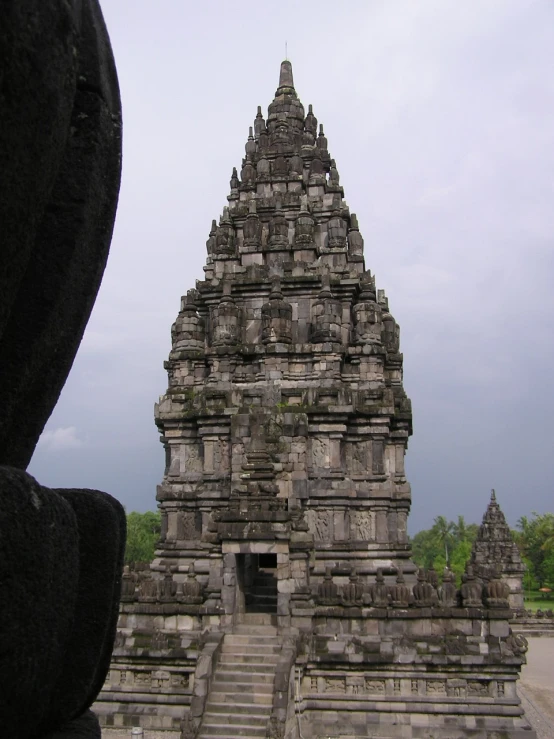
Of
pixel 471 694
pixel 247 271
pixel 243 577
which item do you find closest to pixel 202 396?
pixel 247 271

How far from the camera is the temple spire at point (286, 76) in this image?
3017 centimetres

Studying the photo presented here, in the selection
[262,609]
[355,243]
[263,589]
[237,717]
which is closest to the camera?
[237,717]

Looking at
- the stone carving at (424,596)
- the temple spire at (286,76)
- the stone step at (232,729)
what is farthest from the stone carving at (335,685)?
the temple spire at (286,76)

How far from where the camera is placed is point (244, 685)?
15.3 m

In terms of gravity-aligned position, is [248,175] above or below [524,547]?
above

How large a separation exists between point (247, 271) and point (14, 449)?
2143 cm

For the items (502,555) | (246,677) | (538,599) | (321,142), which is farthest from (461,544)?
(246,677)

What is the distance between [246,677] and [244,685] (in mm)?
252

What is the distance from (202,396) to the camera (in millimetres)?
22656

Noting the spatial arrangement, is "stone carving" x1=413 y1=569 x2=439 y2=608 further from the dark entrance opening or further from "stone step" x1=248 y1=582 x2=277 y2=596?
"stone step" x1=248 y1=582 x2=277 y2=596

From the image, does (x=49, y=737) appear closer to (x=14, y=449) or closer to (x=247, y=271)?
(x=14, y=449)

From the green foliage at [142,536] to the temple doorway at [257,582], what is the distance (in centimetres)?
3227

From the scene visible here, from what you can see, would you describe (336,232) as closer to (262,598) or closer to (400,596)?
(262,598)

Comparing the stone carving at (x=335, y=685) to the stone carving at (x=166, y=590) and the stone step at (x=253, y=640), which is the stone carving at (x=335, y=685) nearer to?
the stone step at (x=253, y=640)
